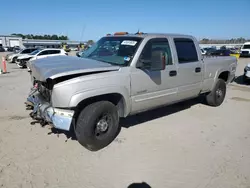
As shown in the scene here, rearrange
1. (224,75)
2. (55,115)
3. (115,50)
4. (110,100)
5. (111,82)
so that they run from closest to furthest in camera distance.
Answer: (55,115)
(111,82)
(110,100)
(115,50)
(224,75)

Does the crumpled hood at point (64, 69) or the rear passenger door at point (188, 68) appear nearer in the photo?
the crumpled hood at point (64, 69)

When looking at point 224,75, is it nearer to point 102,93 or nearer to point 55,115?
point 102,93

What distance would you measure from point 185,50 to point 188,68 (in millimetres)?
413

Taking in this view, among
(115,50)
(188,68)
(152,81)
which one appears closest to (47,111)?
(115,50)

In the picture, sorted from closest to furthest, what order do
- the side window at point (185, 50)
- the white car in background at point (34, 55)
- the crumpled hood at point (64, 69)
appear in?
the crumpled hood at point (64, 69), the side window at point (185, 50), the white car in background at point (34, 55)

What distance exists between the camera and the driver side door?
3840mm

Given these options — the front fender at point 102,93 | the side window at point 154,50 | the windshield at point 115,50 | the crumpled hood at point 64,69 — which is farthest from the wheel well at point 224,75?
the crumpled hood at point 64,69

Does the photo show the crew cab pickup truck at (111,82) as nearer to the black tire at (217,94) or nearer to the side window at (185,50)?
the side window at (185,50)

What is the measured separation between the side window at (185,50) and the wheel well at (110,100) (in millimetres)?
1693

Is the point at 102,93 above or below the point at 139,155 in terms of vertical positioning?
above

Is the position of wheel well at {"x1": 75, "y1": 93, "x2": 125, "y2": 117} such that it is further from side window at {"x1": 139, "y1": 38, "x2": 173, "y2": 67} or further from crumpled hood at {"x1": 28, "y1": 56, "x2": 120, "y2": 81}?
side window at {"x1": 139, "y1": 38, "x2": 173, "y2": 67}

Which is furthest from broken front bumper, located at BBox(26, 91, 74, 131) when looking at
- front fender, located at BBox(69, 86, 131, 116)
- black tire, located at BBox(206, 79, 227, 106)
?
black tire, located at BBox(206, 79, 227, 106)

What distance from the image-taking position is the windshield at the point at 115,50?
392 centimetres

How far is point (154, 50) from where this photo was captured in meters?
4.15
